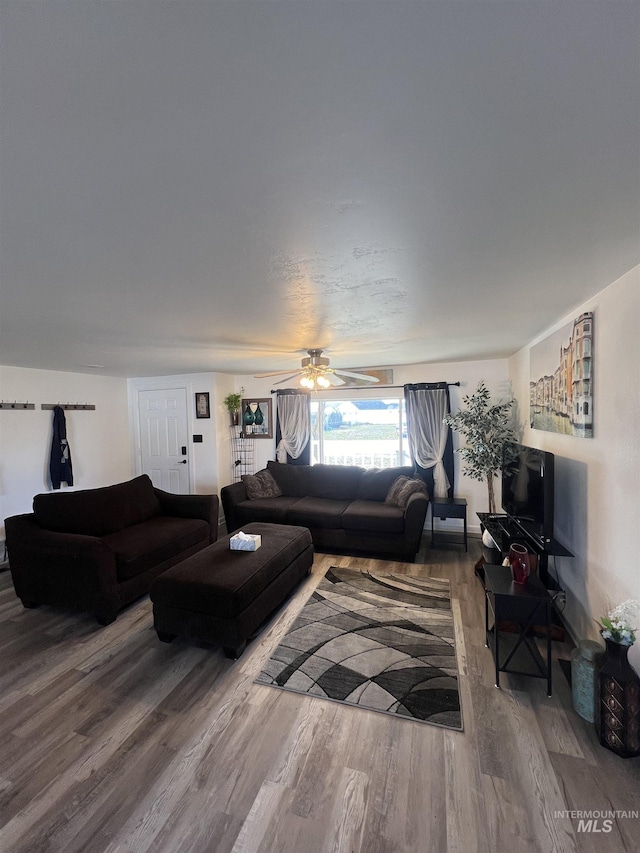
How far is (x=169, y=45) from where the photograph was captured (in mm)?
607

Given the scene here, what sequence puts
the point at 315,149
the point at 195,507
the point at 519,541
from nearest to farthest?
the point at 315,149, the point at 519,541, the point at 195,507

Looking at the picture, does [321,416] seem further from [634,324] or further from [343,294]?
[634,324]

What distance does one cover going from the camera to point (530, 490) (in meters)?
2.67

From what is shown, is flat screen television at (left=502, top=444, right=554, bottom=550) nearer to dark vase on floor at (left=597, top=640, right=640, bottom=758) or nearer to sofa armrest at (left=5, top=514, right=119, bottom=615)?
dark vase on floor at (left=597, top=640, right=640, bottom=758)

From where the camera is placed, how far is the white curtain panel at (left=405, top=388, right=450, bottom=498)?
4598mm

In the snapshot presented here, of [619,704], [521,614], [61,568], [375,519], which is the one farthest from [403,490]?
[61,568]

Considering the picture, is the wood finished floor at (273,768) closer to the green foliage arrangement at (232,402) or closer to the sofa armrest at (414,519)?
the sofa armrest at (414,519)

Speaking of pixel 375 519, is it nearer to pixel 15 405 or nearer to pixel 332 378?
pixel 332 378

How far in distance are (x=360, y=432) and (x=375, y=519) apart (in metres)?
1.57

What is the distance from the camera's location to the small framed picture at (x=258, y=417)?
5.45 m

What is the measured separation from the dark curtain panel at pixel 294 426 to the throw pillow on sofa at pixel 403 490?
1407 millimetres

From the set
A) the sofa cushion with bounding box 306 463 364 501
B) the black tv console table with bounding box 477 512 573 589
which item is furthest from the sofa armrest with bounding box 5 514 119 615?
the black tv console table with bounding box 477 512 573 589

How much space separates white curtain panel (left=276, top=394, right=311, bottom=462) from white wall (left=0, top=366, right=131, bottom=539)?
2.58 meters

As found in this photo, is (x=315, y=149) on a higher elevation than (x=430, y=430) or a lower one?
higher
